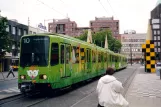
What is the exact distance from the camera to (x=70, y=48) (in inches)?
682

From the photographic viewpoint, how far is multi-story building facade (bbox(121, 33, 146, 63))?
176 meters

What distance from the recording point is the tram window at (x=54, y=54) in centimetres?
1493

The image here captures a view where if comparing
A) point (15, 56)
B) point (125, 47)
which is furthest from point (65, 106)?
point (125, 47)

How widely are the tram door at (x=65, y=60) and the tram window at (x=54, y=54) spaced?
1.54 feet

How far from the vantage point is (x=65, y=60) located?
16266 millimetres

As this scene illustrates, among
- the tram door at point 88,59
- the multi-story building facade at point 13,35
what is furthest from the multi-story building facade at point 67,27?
the tram door at point 88,59

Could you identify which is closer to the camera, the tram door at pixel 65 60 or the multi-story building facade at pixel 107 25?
the tram door at pixel 65 60

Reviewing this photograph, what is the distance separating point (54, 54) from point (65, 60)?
1274 mm

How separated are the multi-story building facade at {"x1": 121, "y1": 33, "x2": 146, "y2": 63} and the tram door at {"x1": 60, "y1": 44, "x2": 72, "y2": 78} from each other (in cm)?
16041

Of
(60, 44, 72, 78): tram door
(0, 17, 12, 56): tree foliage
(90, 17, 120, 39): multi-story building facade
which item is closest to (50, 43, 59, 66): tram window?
(60, 44, 72, 78): tram door

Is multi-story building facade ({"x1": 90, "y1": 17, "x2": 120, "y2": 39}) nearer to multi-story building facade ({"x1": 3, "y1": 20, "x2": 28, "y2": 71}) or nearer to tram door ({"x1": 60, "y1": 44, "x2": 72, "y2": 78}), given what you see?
multi-story building facade ({"x1": 3, "y1": 20, "x2": 28, "y2": 71})

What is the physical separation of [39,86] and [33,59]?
4.28ft

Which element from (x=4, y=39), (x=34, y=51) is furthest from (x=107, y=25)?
(x=34, y=51)

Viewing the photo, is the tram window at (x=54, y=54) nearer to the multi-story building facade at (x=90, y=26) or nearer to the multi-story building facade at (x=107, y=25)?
the multi-story building facade at (x=90, y=26)
